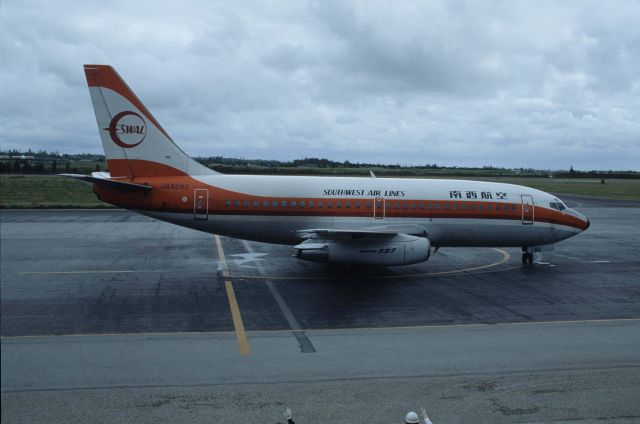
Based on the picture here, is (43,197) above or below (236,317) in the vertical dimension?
above

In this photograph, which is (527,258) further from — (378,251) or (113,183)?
(113,183)

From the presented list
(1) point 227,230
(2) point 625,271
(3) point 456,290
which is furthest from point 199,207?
(2) point 625,271

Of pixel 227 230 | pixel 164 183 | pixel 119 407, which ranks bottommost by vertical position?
pixel 119 407

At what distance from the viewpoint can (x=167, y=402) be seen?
411 inches

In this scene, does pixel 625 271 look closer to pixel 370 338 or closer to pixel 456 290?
pixel 456 290

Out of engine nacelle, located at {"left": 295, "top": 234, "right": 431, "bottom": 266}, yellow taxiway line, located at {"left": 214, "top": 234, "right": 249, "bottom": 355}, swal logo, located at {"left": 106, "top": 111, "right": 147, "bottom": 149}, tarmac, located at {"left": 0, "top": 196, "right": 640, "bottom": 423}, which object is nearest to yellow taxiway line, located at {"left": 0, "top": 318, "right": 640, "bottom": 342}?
tarmac, located at {"left": 0, "top": 196, "right": 640, "bottom": 423}

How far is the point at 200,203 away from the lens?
23500 millimetres

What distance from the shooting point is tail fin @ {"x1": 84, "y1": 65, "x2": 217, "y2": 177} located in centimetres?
2281

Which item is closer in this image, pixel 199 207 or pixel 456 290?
pixel 456 290

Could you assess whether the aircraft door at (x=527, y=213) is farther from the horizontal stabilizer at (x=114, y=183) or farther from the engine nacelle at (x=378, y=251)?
the horizontal stabilizer at (x=114, y=183)

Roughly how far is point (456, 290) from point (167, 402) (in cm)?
1318

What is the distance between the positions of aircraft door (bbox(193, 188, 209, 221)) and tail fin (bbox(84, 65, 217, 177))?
3.78 feet

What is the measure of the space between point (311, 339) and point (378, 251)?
27.3 feet

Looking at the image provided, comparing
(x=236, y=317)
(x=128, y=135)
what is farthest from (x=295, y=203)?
(x=236, y=317)
